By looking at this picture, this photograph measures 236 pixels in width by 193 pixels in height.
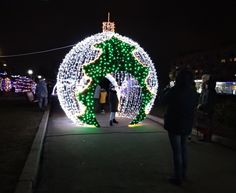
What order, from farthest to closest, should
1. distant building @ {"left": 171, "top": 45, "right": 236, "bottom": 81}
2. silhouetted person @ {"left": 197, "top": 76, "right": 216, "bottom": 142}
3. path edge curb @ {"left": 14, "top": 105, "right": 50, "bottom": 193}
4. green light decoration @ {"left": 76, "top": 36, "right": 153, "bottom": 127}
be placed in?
1. distant building @ {"left": 171, "top": 45, "right": 236, "bottom": 81}
2. green light decoration @ {"left": 76, "top": 36, "right": 153, "bottom": 127}
3. silhouetted person @ {"left": 197, "top": 76, "right": 216, "bottom": 142}
4. path edge curb @ {"left": 14, "top": 105, "right": 50, "bottom": 193}

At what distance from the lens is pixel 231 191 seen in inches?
231

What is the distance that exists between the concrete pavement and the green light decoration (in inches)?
48.3

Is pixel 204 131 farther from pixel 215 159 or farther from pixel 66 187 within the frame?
pixel 66 187

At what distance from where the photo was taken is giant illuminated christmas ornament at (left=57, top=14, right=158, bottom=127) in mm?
12195

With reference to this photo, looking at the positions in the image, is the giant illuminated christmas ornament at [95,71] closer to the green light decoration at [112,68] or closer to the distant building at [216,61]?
the green light decoration at [112,68]

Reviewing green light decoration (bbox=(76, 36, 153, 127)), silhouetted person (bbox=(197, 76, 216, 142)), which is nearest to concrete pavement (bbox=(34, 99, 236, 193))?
silhouetted person (bbox=(197, 76, 216, 142))

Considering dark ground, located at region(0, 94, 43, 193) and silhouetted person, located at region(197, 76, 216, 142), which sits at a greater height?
silhouetted person, located at region(197, 76, 216, 142)

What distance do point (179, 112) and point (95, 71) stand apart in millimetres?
6367

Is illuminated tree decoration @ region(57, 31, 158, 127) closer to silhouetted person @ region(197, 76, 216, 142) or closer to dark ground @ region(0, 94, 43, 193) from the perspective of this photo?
dark ground @ region(0, 94, 43, 193)

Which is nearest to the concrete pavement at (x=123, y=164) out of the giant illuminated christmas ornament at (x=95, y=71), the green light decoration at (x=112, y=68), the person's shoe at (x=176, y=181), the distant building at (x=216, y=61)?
the person's shoe at (x=176, y=181)

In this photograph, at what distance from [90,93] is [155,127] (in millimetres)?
2550

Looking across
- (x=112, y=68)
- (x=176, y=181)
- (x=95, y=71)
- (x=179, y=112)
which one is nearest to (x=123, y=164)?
(x=176, y=181)

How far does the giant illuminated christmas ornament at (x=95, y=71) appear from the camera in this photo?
12195mm

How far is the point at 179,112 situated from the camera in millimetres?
6129
